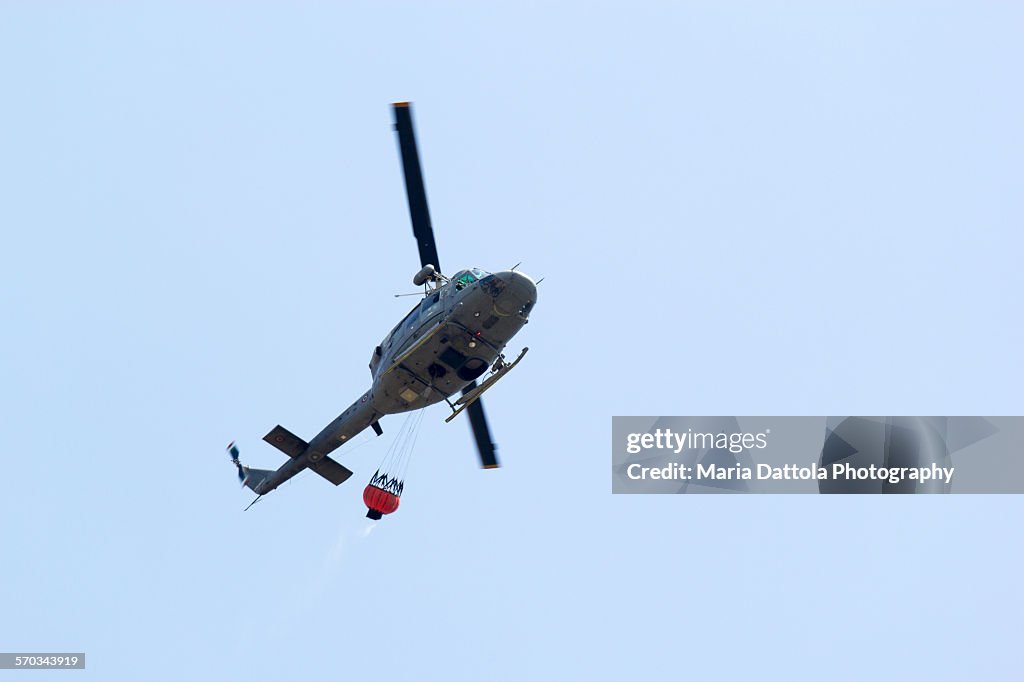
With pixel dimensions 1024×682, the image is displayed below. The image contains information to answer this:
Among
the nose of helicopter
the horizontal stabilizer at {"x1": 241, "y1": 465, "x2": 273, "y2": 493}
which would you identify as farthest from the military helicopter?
the horizontal stabilizer at {"x1": 241, "y1": 465, "x2": 273, "y2": 493}

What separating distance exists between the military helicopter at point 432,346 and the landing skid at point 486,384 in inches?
1.0

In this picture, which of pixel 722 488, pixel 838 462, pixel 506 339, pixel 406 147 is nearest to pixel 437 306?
pixel 506 339

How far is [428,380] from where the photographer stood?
114 feet

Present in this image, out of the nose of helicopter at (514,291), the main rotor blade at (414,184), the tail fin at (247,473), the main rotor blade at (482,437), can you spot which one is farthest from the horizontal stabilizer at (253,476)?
the nose of helicopter at (514,291)

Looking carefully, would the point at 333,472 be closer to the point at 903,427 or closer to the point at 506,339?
the point at 506,339

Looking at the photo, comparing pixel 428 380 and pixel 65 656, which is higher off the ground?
pixel 428 380

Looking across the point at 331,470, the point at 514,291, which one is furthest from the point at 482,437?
the point at 514,291

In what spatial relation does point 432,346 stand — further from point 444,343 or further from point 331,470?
point 331,470

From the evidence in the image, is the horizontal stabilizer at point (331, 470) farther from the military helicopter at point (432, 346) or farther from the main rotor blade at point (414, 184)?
the main rotor blade at point (414, 184)

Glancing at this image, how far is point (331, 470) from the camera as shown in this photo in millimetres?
38500

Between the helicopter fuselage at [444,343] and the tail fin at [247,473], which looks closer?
the helicopter fuselage at [444,343]

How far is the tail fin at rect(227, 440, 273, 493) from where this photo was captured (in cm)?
3912

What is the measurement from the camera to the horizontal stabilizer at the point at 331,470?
38375mm

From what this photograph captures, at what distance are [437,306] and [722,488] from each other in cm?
1017
